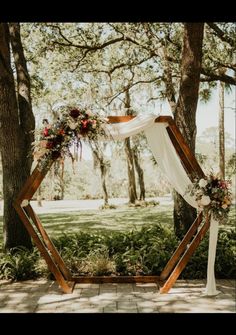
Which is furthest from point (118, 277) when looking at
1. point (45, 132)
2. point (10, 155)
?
point (10, 155)

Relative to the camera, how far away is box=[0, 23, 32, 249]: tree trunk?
7141mm

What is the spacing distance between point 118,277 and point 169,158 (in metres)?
1.89

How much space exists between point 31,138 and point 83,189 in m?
29.0

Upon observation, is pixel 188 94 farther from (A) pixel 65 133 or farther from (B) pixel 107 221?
(B) pixel 107 221

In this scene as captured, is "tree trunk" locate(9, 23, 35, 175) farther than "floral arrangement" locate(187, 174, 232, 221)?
Yes

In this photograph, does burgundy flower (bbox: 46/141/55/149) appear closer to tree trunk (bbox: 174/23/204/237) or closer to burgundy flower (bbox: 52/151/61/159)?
burgundy flower (bbox: 52/151/61/159)

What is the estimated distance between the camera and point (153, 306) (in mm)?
5305

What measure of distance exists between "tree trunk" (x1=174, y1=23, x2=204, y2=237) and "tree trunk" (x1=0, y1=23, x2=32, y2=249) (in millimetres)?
2723

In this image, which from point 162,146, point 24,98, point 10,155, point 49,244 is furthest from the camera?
point 24,98

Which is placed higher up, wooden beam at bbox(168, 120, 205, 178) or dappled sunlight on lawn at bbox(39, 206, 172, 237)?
wooden beam at bbox(168, 120, 205, 178)

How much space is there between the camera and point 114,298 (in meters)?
5.63

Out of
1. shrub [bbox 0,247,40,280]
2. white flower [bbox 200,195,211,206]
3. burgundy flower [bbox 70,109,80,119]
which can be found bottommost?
shrub [bbox 0,247,40,280]

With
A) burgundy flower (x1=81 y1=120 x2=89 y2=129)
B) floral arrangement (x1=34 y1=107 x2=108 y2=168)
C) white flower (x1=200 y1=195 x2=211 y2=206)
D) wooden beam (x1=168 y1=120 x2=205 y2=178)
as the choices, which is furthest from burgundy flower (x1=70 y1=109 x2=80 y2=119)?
white flower (x1=200 y1=195 x2=211 y2=206)

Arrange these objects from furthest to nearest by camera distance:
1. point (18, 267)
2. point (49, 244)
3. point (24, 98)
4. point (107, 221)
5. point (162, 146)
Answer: point (107, 221) → point (24, 98) → point (18, 267) → point (162, 146) → point (49, 244)
